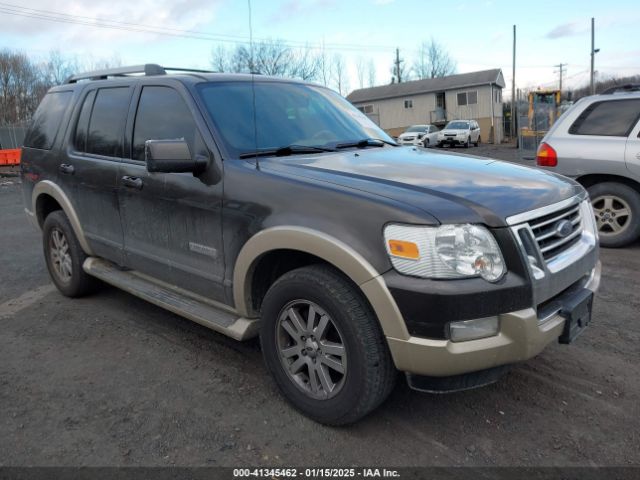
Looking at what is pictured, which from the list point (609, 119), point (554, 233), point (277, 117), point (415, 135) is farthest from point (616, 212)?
point (415, 135)

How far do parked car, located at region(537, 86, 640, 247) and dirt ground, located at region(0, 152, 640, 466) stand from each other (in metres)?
2.42

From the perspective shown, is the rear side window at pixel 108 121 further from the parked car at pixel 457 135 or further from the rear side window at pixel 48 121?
the parked car at pixel 457 135

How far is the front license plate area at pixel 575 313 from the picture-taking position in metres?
2.68

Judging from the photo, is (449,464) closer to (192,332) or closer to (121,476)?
(121,476)

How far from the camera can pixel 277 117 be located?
3689mm

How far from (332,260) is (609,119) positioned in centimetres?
546

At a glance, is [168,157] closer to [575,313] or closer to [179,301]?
[179,301]

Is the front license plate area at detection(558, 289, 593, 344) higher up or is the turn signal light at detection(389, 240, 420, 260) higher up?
the turn signal light at detection(389, 240, 420, 260)

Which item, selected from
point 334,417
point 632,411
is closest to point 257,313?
point 334,417

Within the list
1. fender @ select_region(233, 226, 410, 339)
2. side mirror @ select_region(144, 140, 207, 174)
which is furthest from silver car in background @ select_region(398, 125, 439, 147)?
fender @ select_region(233, 226, 410, 339)

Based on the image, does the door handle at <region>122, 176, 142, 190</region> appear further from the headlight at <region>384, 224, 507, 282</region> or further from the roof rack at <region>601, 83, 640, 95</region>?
the roof rack at <region>601, 83, 640, 95</region>

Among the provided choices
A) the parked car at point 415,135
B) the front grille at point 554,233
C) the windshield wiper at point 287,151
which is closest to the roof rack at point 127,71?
the windshield wiper at point 287,151

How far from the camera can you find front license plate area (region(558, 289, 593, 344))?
2676 millimetres

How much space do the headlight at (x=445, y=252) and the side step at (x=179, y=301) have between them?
3.80 feet
